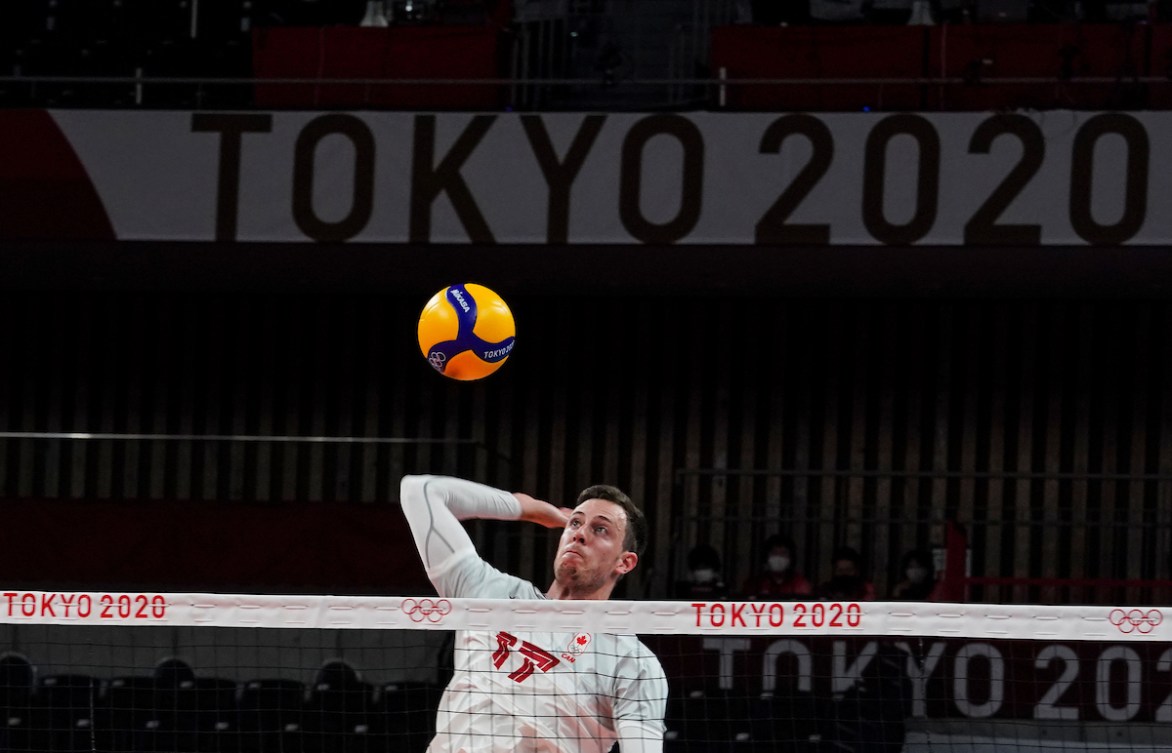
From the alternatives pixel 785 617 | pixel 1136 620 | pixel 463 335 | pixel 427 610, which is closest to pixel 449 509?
pixel 427 610

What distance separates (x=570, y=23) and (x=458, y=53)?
5.97 ft

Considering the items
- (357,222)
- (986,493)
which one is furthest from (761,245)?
(986,493)

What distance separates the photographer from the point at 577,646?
525 cm

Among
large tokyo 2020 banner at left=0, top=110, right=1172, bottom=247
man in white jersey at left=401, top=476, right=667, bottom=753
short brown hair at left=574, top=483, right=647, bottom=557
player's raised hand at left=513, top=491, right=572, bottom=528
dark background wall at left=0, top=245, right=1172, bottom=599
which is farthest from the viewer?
dark background wall at left=0, top=245, right=1172, bottom=599

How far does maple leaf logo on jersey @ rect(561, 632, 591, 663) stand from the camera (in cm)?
518

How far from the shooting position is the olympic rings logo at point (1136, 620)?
5586mm

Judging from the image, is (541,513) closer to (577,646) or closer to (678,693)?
(577,646)

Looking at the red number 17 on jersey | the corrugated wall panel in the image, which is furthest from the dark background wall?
the red number 17 on jersey

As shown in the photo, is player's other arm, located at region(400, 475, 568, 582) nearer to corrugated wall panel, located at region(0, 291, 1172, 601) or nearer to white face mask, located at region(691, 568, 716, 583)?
white face mask, located at region(691, 568, 716, 583)

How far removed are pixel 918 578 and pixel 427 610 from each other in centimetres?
788

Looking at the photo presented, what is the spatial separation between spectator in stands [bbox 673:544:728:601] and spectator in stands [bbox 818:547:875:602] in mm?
836

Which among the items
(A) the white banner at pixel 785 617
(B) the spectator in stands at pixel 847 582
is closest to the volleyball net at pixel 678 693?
(B) the spectator in stands at pixel 847 582

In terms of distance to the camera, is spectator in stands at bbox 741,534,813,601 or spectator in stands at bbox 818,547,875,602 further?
spectator in stands at bbox 741,534,813,601

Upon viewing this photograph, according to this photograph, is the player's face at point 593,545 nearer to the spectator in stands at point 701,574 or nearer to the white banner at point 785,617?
the white banner at point 785,617
